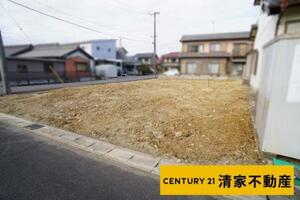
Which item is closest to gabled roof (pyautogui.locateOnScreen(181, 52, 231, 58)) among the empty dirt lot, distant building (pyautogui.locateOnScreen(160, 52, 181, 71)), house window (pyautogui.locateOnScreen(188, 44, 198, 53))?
house window (pyautogui.locateOnScreen(188, 44, 198, 53))

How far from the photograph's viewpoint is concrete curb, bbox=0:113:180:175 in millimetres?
2634

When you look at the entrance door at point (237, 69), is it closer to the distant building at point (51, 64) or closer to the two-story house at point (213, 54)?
the two-story house at point (213, 54)

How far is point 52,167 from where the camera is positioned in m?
2.51

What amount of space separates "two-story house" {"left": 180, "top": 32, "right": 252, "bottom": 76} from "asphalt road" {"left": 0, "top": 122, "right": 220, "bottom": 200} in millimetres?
23339

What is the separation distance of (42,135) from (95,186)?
2448 mm

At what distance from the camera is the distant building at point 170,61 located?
121 feet

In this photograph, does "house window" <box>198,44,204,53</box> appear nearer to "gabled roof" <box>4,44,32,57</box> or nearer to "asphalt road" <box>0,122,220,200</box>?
"asphalt road" <box>0,122,220,200</box>

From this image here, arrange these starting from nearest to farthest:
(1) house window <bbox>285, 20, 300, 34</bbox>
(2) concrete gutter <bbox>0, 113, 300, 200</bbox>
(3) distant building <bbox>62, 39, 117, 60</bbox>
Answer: (2) concrete gutter <bbox>0, 113, 300, 200</bbox> → (1) house window <bbox>285, 20, 300, 34</bbox> → (3) distant building <bbox>62, 39, 117, 60</bbox>

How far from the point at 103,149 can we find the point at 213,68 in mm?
24197

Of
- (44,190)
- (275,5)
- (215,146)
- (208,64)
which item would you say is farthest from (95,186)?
(208,64)

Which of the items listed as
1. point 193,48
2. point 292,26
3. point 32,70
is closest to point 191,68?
point 193,48

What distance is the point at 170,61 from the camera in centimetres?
3894

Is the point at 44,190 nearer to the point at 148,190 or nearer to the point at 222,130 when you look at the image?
the point at 148,190

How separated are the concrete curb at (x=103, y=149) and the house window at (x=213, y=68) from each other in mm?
23872
